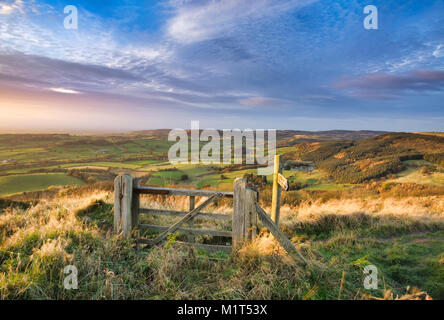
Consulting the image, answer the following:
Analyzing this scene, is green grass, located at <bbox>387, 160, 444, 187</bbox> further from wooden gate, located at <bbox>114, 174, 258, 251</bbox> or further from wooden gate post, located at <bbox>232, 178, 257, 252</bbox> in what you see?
wooden gate, located at <bbox>114, 174, 258, 251</bbox>

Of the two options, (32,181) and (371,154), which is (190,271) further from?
(371,154)

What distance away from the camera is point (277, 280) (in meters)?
3.82

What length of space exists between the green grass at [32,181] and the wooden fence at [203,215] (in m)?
14.5

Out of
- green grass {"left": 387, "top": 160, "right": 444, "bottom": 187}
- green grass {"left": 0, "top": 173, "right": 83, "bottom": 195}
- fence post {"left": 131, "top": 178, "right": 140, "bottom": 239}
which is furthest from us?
green grass {"left": 387, "top": 160, "right": 444, "bottom": 187}

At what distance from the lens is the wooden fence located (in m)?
4.60

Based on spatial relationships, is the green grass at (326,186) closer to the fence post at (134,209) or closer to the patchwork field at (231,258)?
the patchwork field at (231,258)

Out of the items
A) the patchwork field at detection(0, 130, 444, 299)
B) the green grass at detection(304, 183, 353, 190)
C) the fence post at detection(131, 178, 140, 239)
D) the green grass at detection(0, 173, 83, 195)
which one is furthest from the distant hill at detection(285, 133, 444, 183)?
the green grass at detection(0, 173, 83, 195)

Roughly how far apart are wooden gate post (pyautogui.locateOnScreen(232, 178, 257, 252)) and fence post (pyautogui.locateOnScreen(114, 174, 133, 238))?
2.40 metres

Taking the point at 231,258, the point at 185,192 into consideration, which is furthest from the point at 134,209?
the point at 231,258

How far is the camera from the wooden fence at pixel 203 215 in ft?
15.1

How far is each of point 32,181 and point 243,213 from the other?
66.6 feet

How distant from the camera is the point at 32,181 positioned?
17.7 m

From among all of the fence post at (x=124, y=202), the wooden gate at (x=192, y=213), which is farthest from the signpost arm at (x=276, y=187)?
the fence post at (x=124, y=202)
